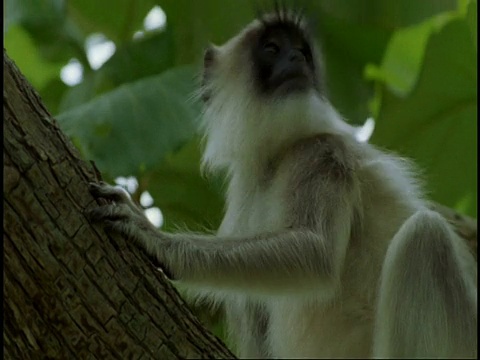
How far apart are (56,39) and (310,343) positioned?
247cm

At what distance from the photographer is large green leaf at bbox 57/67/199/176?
513 cm

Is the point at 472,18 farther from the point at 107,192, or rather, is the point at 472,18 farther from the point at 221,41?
the point at 107,192

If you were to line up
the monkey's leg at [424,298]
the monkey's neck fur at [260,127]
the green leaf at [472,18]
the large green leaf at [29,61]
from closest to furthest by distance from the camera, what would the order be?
the monkey's leg at [424,298] < the monkey's neck fur at [260,127] < the green leaf at [472,18] < the large green leaf at [29,61]

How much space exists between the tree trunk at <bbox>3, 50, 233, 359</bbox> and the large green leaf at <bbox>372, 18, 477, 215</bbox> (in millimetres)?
2745

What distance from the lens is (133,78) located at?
19.1 ft

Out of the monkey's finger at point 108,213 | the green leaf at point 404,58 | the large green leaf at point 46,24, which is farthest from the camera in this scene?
the green leaf at point 404,58

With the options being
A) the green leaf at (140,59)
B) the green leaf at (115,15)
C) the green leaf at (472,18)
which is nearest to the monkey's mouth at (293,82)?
the green leaf at (140,59)

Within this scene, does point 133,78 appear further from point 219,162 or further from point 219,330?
point 219,330

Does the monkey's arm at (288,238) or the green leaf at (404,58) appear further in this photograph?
the green leaf at (404,58)

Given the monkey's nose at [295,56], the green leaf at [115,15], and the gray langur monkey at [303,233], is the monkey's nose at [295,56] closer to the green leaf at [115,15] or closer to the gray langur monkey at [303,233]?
the gray langur monkey at [303,233]

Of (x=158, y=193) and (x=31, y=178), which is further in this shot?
(x=158, y=193)

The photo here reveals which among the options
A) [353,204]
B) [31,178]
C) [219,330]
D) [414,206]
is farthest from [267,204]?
[31,178]

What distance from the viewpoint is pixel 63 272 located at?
3428 mm

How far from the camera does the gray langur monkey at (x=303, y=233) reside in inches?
163
